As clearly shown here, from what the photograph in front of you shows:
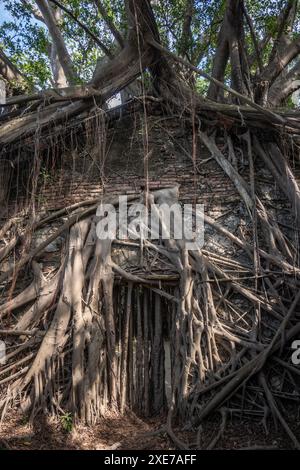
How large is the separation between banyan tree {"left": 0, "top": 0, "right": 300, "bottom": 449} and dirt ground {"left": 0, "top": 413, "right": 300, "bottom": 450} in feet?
0.29

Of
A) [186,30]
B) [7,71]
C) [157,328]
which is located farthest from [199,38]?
[157,328]

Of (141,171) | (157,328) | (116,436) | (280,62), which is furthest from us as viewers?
(280,62)

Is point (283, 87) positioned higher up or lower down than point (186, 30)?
lower down

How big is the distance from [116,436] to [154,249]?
5.55 feet

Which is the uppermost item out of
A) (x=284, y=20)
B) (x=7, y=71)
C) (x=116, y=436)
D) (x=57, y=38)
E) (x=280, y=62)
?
(x=57, y=38)

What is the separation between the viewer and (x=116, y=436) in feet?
11.6

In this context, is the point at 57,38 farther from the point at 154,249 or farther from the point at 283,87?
the point at 154,249

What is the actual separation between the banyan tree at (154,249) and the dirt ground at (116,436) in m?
0.09

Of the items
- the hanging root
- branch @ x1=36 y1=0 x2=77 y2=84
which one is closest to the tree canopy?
branch @ x1=36 y1=0 x2=77 y2=84

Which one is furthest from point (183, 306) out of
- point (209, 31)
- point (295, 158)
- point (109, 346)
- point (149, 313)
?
point (209, 31)

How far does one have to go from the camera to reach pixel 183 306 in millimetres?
4027

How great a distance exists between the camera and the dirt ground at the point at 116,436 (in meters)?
3.36
